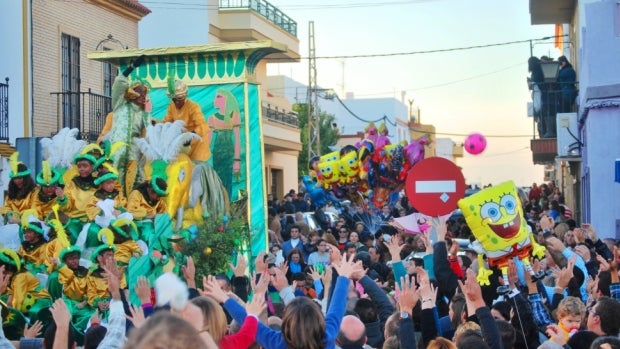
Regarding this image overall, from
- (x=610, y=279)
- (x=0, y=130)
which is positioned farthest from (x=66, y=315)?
(x=0, y=130)

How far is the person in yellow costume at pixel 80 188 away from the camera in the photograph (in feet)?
41.8

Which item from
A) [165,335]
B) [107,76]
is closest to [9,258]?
[165,335]

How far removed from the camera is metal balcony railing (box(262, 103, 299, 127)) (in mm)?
36850

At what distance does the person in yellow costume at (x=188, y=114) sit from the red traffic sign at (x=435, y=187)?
19.8ft

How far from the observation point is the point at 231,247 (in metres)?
14.7

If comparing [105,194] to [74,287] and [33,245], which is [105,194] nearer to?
[33,245]

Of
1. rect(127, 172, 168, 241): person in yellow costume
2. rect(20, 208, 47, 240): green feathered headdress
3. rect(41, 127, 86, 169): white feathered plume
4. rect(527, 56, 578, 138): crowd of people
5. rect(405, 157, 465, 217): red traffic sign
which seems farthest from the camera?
rect(527, 56, 578, 138): crowd of people

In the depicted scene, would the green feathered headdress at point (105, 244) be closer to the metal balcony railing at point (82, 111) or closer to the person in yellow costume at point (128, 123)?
the person in yellow costume at point (128, 123)

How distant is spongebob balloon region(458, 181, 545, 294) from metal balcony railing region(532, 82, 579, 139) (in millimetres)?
16837

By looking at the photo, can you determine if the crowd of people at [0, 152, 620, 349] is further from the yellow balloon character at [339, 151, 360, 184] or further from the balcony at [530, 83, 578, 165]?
the balcony at [530, 83, 578, 165]

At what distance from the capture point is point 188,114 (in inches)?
648

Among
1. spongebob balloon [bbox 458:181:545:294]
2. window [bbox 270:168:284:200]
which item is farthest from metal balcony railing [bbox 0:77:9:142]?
window [bbox 270:168:284:200]

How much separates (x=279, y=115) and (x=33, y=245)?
2650cm

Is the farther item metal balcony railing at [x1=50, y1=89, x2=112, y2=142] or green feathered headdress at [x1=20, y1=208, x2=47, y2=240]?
metal balcony railing at [x1=50, y1=89, x2=112, y2=142]
